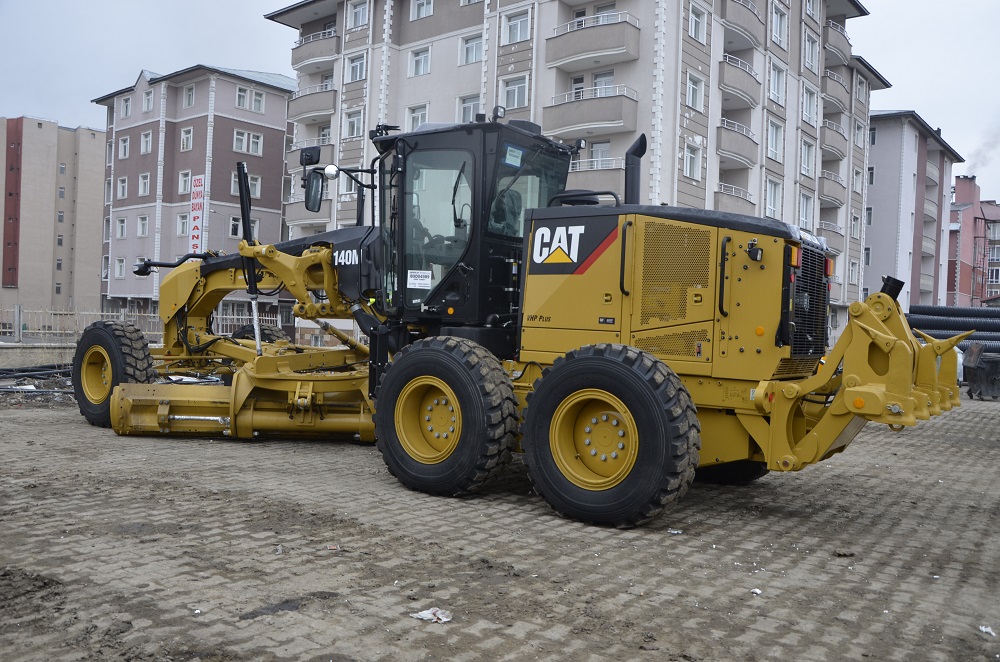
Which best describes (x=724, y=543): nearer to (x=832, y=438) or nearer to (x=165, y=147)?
(x=832, y=438)

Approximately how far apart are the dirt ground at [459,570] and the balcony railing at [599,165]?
2054 centimetres

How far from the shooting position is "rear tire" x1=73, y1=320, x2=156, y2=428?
34.4ft

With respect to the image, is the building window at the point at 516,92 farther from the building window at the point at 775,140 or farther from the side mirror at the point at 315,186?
the side mirror at the point at 315,186

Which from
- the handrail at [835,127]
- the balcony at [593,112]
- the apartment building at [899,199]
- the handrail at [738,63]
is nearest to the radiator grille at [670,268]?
the balcony at [593,112]

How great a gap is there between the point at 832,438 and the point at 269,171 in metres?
46.5

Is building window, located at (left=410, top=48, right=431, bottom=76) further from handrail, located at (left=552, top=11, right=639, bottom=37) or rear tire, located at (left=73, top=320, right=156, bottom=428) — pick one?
rear tire, located at (left=73, top=320, right=156, bottom=428)

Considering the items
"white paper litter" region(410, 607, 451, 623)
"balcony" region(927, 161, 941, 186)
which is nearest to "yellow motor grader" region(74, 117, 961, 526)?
"white paper litter" region(410, 607, 451, 623)

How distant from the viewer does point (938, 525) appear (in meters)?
6.64

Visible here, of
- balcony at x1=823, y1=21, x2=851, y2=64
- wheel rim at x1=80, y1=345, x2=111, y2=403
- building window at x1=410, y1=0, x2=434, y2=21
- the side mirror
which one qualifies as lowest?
wheel rim at x1=80, y1=345, x2=111, y2=403

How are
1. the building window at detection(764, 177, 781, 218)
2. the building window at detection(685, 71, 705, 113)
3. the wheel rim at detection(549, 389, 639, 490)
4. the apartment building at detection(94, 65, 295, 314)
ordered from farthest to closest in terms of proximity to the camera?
the apartment building at detection(94, 65, 295, 314) → the building window at detection(764, 177, 781, 218) → the building window at detection(685, 71, 705, 113) → the wheel rim at detection(549, 389, 639, 490)

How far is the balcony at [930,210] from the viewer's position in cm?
5336

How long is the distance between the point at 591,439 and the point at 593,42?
2398 centimetres

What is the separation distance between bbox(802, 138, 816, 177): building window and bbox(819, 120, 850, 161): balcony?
93cm

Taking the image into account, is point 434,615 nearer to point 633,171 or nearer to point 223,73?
point 633,171
